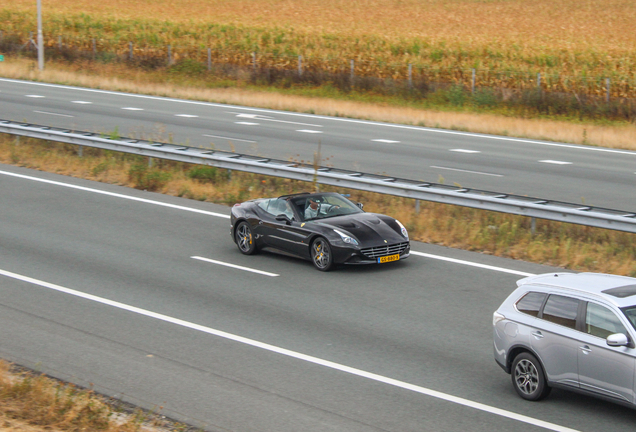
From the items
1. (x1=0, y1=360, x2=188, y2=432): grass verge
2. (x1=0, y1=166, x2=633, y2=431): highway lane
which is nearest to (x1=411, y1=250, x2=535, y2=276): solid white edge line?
(x1=0, y1=166, x2=633, y2=431): highway lane

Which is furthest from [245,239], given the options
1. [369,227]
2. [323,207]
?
[369,227]

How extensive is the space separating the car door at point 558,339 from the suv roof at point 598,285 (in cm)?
17

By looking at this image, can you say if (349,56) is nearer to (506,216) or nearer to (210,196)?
(210,196)

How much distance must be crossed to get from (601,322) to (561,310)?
19.7 inches

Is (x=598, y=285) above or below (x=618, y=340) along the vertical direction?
above

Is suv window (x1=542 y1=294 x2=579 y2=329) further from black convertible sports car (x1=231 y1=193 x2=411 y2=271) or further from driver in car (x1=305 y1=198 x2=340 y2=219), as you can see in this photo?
driver in car (x1=305 y1=198 x2=340 y2=219)

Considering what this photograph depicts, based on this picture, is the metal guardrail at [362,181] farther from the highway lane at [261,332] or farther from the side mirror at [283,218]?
the side mirror at [283,218]

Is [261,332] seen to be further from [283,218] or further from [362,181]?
[362,181]

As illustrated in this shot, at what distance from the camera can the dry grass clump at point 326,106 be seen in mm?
29531

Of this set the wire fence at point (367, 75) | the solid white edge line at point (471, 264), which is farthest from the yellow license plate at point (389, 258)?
the wire fence at point (367, 75)

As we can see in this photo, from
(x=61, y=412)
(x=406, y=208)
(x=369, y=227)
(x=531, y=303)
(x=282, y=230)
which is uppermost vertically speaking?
(x=531, y=303)

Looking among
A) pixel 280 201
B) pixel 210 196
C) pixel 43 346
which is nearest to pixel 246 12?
pixel 210 196

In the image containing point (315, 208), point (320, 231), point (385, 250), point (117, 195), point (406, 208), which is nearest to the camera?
→ point (385, 250)

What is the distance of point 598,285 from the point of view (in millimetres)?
8367
